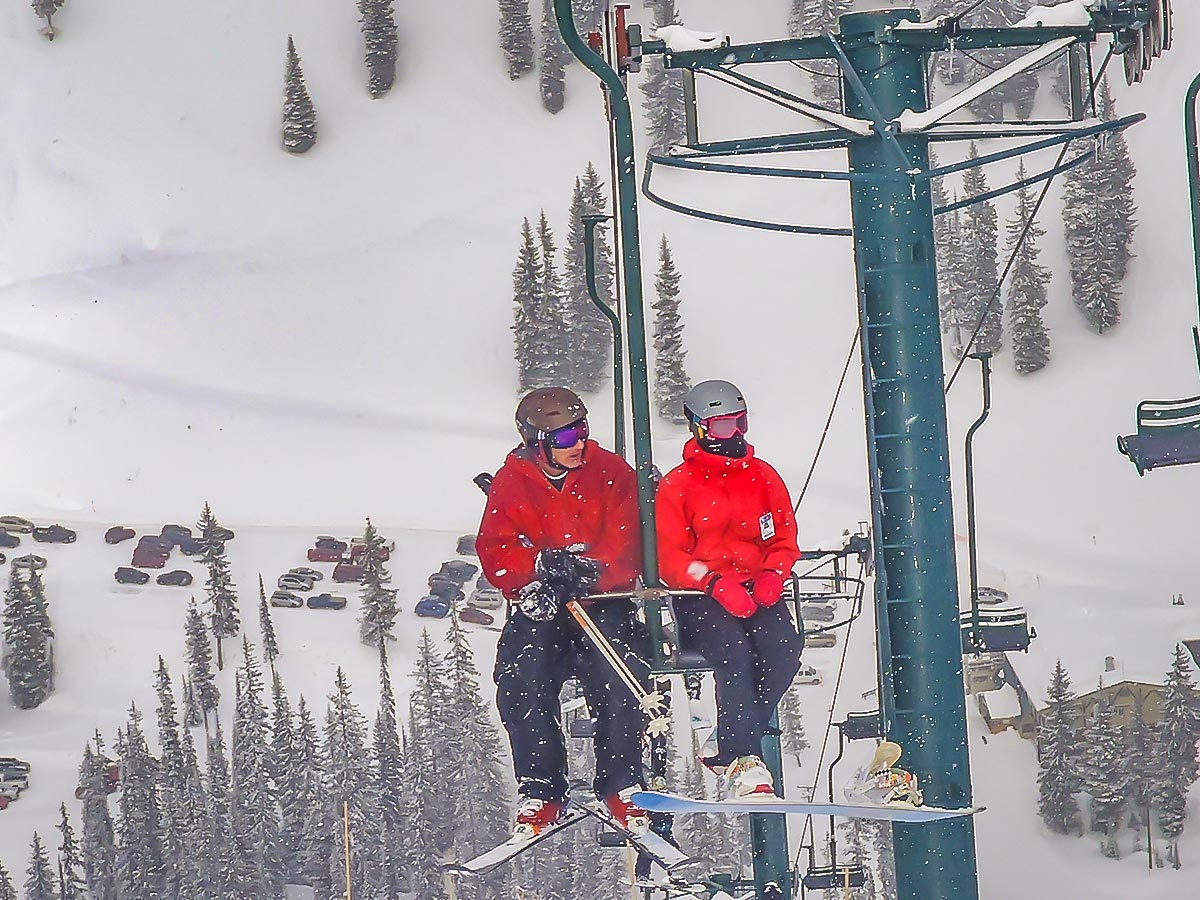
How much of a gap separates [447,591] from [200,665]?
573 cm

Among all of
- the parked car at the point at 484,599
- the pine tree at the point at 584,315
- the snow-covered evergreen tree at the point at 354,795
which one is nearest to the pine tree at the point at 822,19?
the pine tree at the point at 584,315

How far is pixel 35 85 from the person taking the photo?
52.3 m

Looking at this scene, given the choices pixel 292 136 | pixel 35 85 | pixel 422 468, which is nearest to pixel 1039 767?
pixel 422 468

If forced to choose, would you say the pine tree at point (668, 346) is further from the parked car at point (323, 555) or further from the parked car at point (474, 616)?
the parked car at point (323, 555)

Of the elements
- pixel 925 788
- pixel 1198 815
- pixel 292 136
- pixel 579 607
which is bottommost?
pixel 1198 815

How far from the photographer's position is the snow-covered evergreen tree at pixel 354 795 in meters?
32.5

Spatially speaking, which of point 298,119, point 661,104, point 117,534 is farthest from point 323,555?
point 298,119

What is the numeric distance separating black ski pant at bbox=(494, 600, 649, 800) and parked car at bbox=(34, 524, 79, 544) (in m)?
37.0

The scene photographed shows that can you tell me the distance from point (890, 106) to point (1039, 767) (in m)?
31.1

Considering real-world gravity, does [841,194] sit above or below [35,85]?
below

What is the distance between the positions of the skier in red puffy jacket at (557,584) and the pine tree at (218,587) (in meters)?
32.9

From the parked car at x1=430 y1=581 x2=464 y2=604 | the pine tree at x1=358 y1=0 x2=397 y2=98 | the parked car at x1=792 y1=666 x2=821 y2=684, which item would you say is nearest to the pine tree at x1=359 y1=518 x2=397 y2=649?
the parked car at x1=430 y1=581 x2=464 y2=604

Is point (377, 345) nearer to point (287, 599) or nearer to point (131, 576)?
point (287, 599)

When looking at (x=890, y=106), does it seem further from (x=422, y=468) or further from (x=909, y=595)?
(x=422, y=468)
